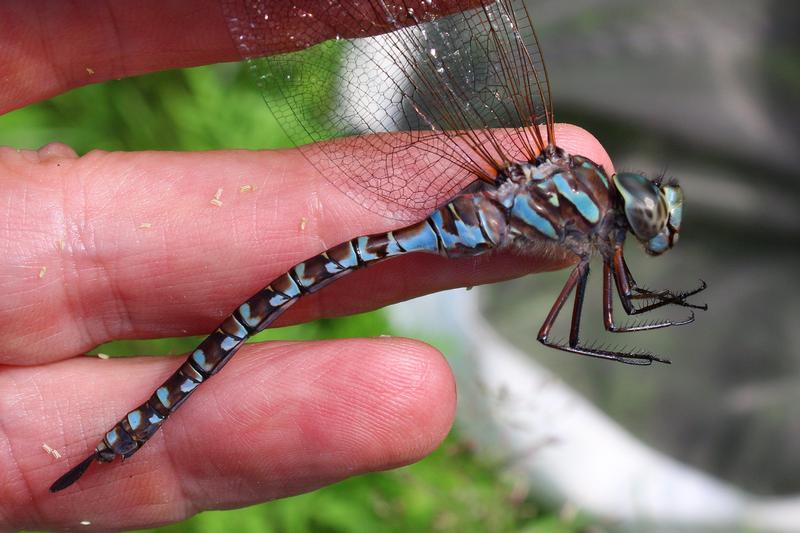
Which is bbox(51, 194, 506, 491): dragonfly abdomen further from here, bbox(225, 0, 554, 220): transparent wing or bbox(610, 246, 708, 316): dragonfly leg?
bbox(610, 246, 708, 316): dragonfly leg

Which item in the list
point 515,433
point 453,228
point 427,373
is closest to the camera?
point 427,373

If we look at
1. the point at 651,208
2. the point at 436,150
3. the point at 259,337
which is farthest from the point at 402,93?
the point at 259,337

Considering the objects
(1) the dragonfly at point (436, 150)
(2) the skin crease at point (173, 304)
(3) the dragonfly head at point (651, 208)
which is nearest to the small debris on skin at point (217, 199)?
(2) the skin crease at point (173, 304)

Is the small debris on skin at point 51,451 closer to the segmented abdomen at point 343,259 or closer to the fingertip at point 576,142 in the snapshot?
the segmented abdomen at point 343,259

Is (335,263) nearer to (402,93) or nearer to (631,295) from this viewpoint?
(402,93)

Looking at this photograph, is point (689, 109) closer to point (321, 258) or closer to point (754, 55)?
point (754, 55)

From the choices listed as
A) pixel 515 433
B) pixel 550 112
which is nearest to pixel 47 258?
pixel 550 112

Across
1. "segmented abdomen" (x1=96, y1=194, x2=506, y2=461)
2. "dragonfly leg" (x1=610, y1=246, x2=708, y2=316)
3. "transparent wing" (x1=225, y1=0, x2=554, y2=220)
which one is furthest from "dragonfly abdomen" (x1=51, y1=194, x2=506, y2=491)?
"dragonfly leg" (x1=610, y1=246, x2=708, y2=316)
